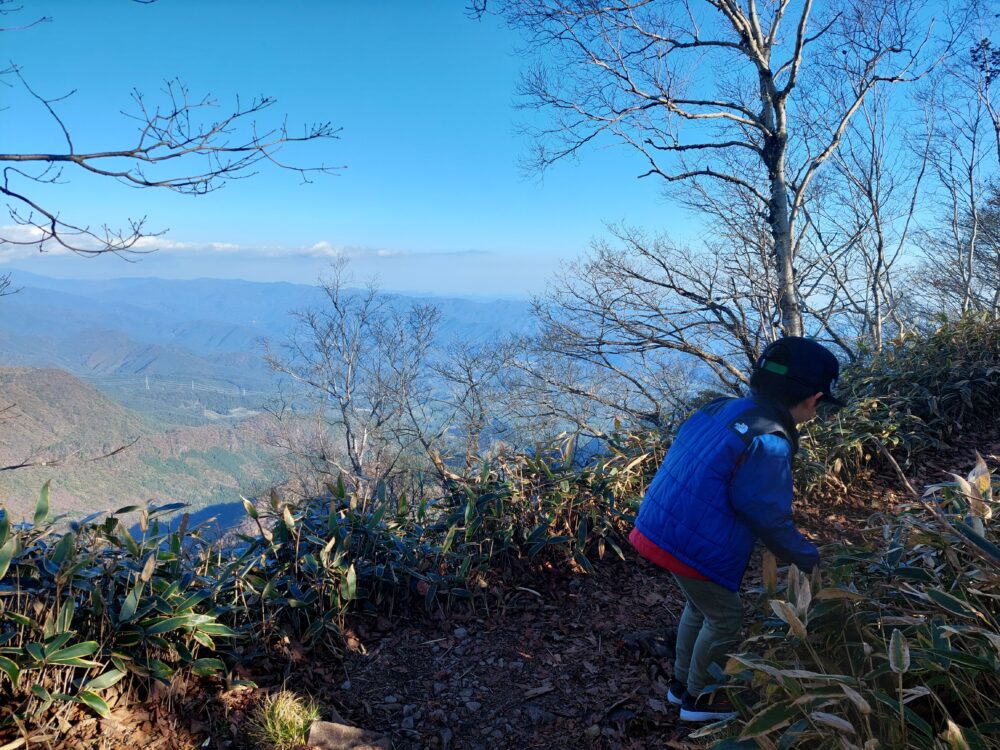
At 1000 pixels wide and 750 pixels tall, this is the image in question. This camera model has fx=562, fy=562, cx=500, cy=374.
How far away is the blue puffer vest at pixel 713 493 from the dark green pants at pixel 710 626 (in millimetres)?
79

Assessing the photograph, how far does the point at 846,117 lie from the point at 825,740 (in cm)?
776

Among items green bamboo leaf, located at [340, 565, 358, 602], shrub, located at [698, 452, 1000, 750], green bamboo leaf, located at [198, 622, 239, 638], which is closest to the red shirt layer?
shrub, located at [698, 452, 1000, 750]

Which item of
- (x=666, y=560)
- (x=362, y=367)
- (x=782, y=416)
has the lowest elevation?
(x=362, y=367)

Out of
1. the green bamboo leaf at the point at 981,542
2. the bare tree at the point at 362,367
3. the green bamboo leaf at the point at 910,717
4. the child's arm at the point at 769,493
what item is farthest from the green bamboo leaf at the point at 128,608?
the bare tree at the point at 362,367

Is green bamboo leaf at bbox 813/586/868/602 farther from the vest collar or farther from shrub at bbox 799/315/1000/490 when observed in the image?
shrub at bbox 799/315/1000/490

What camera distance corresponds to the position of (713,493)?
6.75ft

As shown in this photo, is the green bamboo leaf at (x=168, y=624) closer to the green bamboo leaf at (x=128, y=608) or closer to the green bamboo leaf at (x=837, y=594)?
the green bamboo leaf at (x=128, y=608)

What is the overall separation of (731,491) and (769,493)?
4.9 inches

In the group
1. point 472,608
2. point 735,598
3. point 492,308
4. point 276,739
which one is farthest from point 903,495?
point 492,308

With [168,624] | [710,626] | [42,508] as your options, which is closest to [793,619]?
[710,626]

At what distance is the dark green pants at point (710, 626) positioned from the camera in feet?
7.20

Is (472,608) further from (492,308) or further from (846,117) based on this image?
(492,308)

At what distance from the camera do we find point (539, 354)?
12289mm

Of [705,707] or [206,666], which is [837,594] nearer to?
[705,707]
